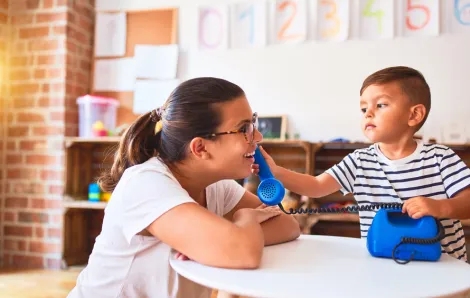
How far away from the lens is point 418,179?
4.27 feet

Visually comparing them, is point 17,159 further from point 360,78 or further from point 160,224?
point 160,224

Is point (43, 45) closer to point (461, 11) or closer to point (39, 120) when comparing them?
point (39, 120)

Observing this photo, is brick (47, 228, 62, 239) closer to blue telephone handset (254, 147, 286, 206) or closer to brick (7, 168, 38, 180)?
brick (7, 168, 38, 180)

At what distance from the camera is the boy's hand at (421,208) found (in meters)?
0.96

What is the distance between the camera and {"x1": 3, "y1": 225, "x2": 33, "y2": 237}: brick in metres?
3.09

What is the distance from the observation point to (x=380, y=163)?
54.2 inches

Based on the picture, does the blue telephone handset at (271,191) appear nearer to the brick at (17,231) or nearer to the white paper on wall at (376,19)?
the white paper on wall at (376,19)

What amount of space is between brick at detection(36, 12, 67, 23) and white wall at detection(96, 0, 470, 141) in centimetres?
72

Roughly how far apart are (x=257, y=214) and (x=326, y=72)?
203 cm

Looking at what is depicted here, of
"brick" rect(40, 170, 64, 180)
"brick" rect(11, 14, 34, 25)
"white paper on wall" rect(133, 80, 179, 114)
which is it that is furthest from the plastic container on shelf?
"brick" rect(11, 14, 34, 25)

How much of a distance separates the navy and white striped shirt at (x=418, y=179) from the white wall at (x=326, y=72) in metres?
1.44

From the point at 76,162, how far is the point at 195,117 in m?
2.32

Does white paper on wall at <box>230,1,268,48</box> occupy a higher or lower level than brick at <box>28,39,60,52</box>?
higher

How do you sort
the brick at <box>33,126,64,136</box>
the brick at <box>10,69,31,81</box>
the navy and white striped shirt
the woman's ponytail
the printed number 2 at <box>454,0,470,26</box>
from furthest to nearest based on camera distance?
1. the brick at <box>10,69,31,81</box>
2. the brick at <box>33,126,64,136</box>
3. the printed number 2 at <box>454,0,470,26</box>
4. the navy and white striped shirt
5. the woman's ponytail
